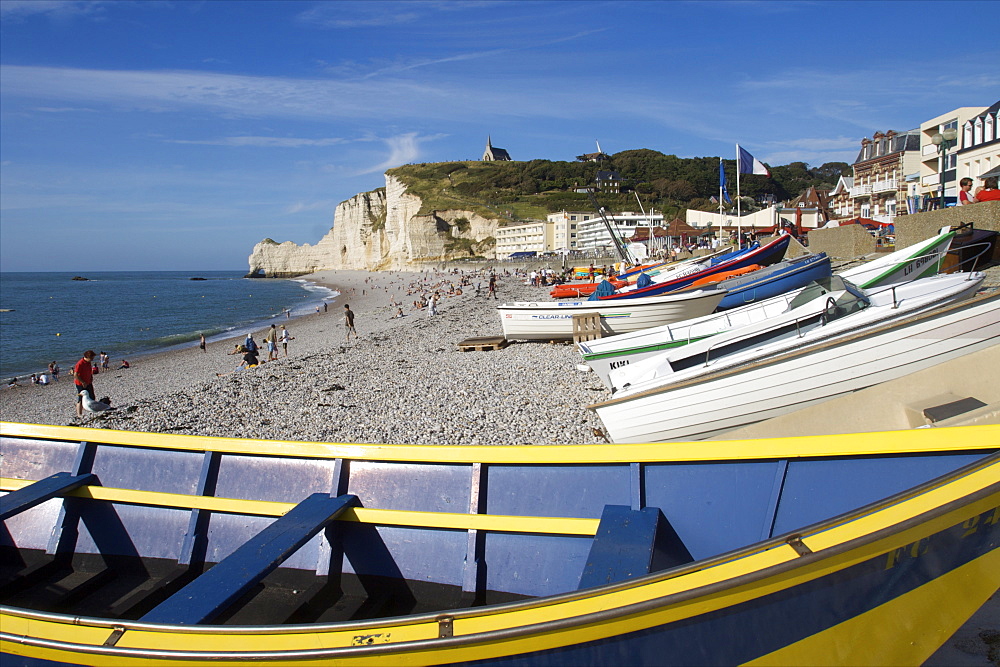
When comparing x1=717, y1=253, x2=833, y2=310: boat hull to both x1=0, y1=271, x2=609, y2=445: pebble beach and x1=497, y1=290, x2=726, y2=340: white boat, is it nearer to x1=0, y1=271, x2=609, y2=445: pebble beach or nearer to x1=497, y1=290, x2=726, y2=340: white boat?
x1=497, y1=290, x2=726, y2=340: white boat

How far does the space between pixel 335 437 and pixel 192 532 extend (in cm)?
504

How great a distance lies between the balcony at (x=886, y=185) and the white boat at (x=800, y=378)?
4131cm

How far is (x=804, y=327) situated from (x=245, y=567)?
8094mm

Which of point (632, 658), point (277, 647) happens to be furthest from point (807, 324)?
point (277, 647)

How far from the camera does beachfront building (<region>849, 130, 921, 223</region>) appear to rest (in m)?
38.9

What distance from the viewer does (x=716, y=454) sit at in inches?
138

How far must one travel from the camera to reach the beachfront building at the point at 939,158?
2997 centimetres

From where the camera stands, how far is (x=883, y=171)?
4359 cm

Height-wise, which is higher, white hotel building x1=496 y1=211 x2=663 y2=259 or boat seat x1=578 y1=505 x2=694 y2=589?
white hotel building x1=496 y1=211 x2=663 y2=259

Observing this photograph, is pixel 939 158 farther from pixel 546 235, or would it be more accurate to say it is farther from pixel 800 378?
pixel 546 235

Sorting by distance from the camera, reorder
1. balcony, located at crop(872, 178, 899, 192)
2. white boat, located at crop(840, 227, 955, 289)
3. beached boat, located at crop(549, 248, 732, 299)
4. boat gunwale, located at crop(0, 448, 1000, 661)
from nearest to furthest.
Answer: boat gunwale, located at crop(0, 448, 1000, 661) → white boat, located at crop(840, 227, 955, 289) → beached boat, located at crop(549, 248, 732, 299) → balcony, located at crop(872, 178, 899, 192)

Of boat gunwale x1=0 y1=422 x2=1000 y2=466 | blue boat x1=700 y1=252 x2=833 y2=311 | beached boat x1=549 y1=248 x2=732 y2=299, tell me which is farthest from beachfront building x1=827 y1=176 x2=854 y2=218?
boat gunwale x1=0 y1=422 x2=1000 y2=466

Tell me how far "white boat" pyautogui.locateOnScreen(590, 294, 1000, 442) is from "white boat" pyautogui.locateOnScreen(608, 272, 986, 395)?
643 mm

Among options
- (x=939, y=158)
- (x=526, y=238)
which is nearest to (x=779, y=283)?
(x=939, y=158)
